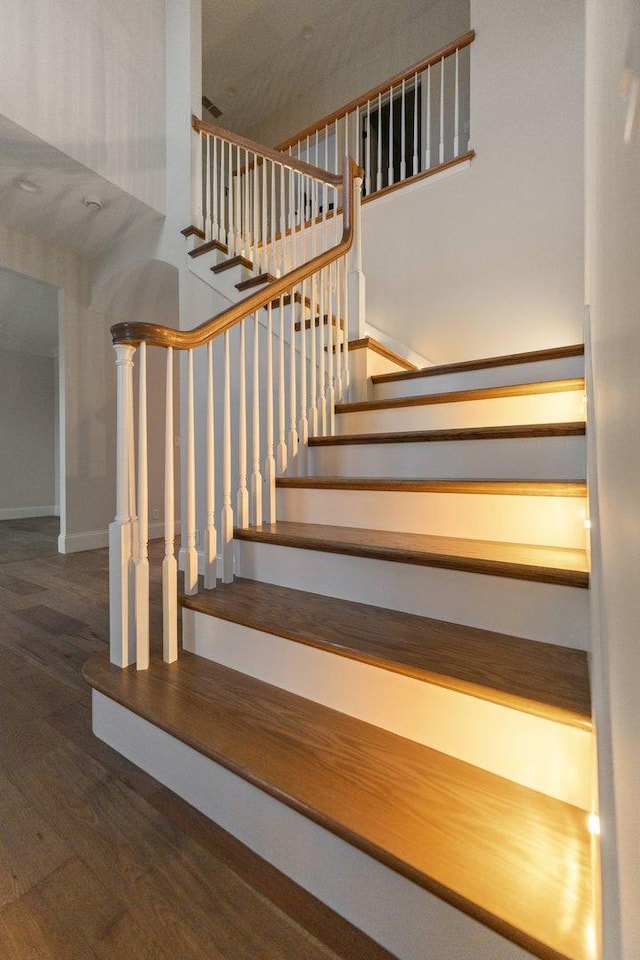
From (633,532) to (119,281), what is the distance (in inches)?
162

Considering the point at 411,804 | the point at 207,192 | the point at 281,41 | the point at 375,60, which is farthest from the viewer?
the point at 375,60

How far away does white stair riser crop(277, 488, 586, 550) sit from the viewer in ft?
3.83

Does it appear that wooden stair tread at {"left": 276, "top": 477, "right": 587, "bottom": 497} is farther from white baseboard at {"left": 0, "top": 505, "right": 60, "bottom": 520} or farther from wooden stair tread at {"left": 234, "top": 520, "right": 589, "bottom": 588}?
white baseboard at {"left": 0, "top": 505, "right": 60, "bottom": 520}

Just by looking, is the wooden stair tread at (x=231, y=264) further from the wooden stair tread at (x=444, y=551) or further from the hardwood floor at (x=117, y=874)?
the hardwood floor at (x=117, y=874)

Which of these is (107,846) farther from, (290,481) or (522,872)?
(290,481)

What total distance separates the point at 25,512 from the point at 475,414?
6812 millimetres

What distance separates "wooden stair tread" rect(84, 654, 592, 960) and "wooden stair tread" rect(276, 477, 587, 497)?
2.24 feet

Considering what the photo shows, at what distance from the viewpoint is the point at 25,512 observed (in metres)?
6.29

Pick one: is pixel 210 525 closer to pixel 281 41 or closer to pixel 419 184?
pixel 419 184

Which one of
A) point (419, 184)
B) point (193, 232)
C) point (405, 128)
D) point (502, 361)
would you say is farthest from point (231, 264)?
point (405, 128)

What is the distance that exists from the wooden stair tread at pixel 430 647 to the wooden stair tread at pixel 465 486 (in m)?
0.39

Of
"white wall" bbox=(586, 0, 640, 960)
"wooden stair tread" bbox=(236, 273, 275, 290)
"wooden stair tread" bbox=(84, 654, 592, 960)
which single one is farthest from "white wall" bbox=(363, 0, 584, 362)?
"wooden stair tread" bbox=(84, 654, 592, 960)

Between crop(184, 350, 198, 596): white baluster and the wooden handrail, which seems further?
crop(184, 350, 198, 596): white baluster

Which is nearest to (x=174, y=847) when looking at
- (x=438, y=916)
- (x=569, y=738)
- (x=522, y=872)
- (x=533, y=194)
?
(x=438, y=916)
